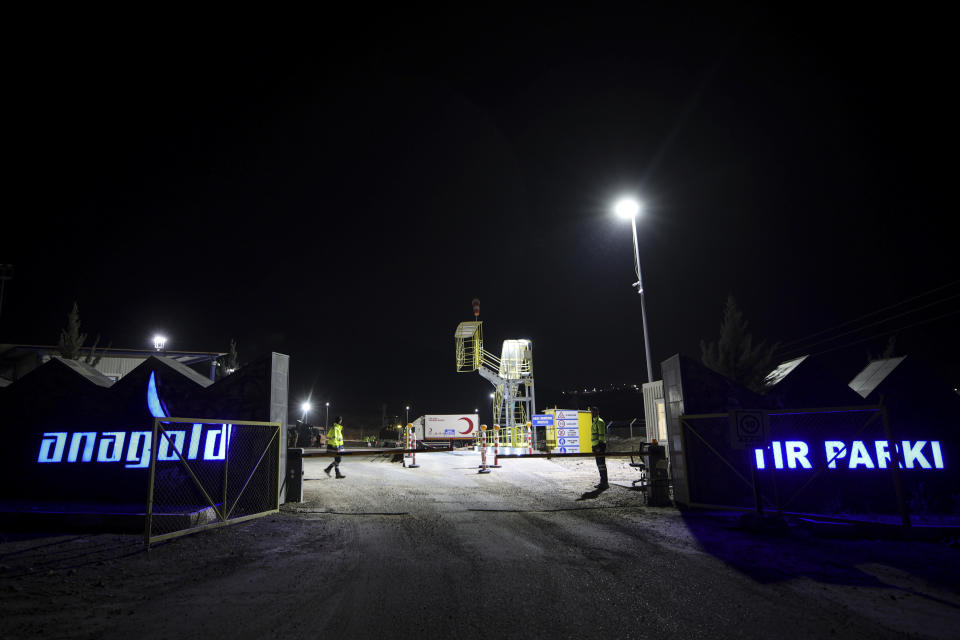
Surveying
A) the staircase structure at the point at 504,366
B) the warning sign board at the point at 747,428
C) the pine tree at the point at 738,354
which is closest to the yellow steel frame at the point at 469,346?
the staircase structure at the point at 504,366

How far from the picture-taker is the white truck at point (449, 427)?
3809 centimetres

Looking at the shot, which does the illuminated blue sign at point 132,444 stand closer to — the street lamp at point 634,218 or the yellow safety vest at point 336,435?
the yellow safety vest at point 336,435

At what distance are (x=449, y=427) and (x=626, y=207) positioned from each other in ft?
85.4

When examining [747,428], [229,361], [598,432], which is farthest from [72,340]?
[747,428]

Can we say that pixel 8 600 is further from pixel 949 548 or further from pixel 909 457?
pixel 909 457

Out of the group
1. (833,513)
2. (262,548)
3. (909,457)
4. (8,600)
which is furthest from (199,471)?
(909,457)

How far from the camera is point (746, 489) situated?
32.3ft

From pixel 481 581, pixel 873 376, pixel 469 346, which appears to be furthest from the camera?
pixel 469 346

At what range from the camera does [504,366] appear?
1193 inches

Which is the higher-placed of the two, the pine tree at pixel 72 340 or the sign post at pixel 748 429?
the pine tree at pixel 72 340

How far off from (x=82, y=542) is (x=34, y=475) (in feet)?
17.1

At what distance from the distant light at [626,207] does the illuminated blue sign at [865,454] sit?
9.78 metres

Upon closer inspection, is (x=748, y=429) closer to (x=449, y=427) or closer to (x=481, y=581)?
(x=481, y=581)

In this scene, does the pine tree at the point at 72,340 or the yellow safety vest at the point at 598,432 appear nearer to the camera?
the yellow safety vest at the point at 598,432
